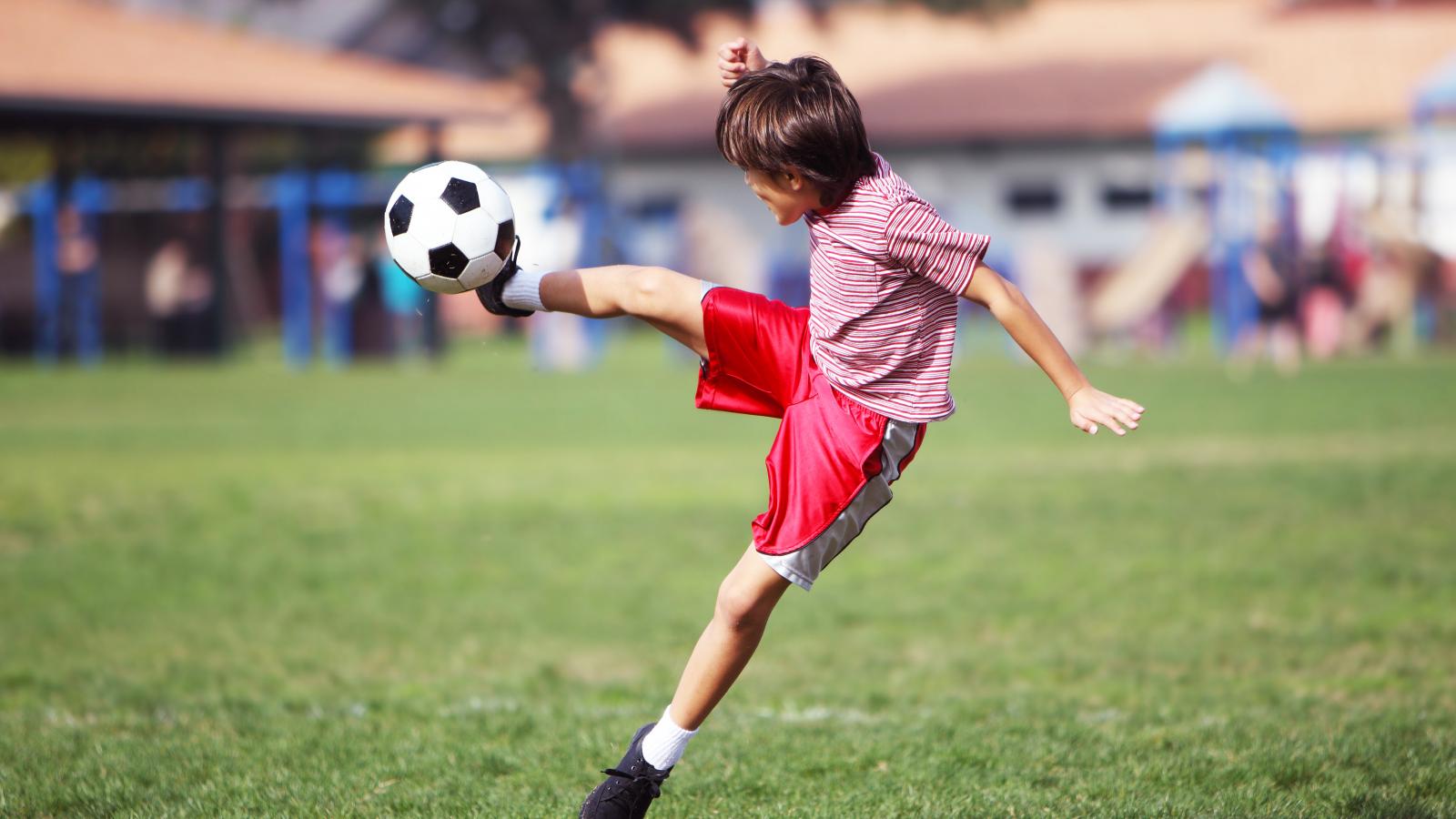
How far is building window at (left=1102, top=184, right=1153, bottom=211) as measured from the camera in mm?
37312

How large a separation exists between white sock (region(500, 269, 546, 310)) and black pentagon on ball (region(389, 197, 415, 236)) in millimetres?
365

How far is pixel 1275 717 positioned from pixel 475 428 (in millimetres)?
10571

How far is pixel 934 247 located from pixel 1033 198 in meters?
36.1

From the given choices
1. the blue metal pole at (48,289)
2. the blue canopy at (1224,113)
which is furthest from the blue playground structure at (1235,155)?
the blue metal pole at (48,289)

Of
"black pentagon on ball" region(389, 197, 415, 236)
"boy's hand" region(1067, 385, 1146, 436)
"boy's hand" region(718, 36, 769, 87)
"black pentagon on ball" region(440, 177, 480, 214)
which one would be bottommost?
"boy's hand" region(1067, 385, 1146, 436)

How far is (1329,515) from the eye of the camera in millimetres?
8883

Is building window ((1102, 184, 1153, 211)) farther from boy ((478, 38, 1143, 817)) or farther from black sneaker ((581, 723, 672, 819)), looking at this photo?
black sneaker ((581, 723, 672, 819))

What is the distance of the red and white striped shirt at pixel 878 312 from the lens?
356cm

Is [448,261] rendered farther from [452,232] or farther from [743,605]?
[743,605]

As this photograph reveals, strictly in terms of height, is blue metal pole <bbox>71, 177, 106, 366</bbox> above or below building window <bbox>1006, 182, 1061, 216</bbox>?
below

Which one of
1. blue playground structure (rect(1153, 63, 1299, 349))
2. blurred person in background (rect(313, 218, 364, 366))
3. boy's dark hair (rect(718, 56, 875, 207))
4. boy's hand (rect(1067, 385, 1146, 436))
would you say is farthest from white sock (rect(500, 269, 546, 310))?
blurred person in background (rect(313, 218, 364, 366))

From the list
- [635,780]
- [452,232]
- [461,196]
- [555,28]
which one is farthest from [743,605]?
[555,28]

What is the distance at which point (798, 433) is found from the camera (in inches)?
144

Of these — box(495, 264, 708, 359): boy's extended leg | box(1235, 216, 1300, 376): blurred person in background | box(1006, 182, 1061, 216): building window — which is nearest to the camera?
box(495, 264, 708, 359): boy's extended leg
